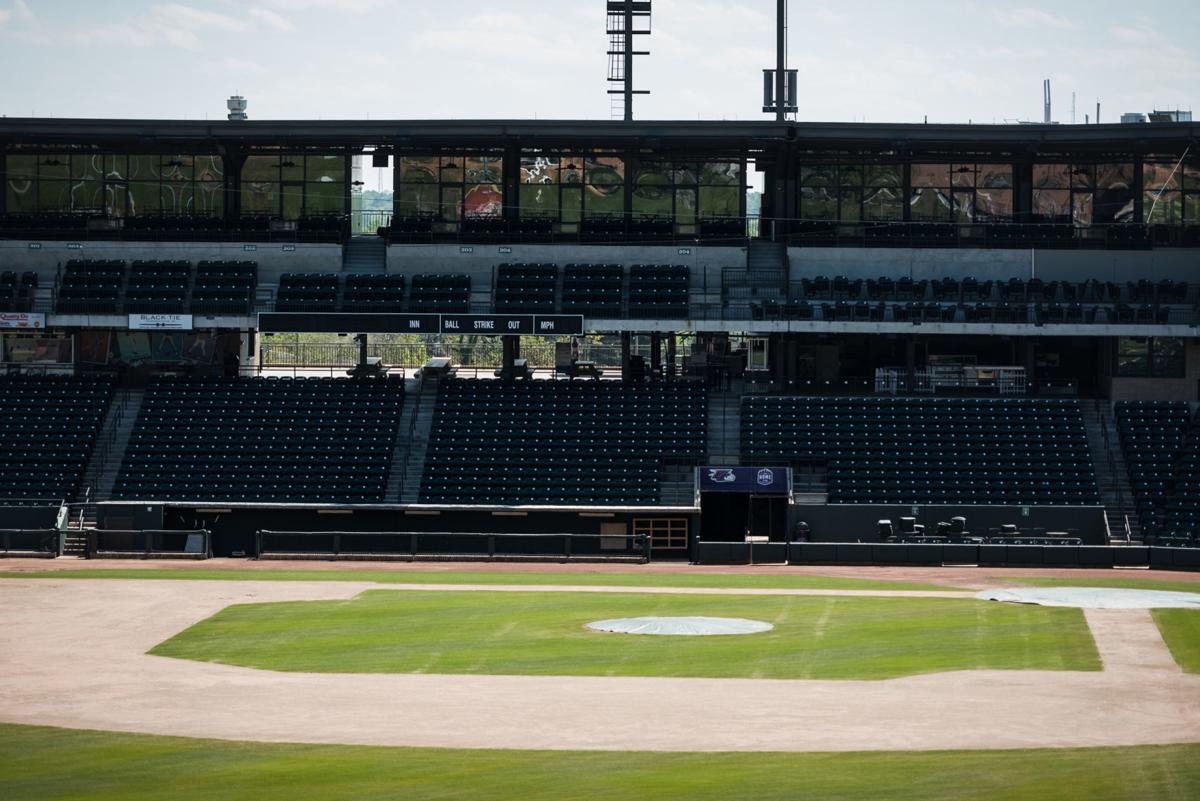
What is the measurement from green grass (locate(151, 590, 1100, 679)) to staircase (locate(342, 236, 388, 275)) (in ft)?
94.4

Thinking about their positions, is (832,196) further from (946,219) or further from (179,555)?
(179,555)

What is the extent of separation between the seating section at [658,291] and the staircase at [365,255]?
1107 centimetres

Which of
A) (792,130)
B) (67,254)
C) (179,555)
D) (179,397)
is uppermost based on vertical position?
(792,130)

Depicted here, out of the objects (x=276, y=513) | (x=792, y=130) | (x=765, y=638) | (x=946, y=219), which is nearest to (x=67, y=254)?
(x=276, y=513)

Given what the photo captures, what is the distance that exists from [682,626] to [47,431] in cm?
3434

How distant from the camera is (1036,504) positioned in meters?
59.8

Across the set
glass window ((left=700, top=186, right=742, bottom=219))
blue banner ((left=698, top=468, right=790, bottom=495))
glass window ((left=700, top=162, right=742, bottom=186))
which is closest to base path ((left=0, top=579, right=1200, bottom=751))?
blue banner ((left=698, top=468, right=790, bottom=495))

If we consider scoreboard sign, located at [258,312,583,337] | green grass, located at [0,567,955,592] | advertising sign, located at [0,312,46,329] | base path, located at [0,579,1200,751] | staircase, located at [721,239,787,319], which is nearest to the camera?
base path, located at [0,579,1200,751]

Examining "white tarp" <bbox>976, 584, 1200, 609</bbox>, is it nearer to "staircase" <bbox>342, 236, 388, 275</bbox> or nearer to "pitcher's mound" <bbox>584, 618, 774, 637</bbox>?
"pitcher's mound" <bbox>584, 618, 774, 637</bbox>

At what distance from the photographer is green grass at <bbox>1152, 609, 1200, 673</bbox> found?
35.8m

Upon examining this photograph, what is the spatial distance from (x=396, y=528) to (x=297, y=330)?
38.7ft

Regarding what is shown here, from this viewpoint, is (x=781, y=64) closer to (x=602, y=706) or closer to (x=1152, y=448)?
(x=1152, y=448)

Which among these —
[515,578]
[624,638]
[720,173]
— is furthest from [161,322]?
[624,638]

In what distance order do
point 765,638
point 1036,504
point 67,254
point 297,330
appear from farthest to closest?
point 67,254 < point 297,330 < point 1036,504 < point 765,638
